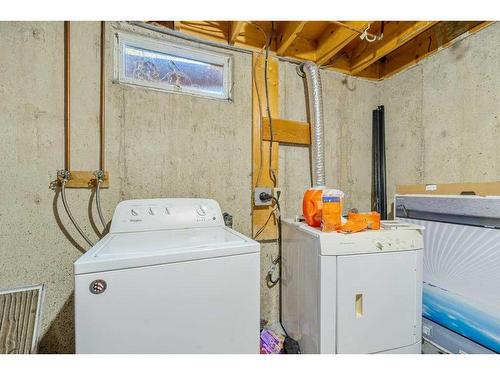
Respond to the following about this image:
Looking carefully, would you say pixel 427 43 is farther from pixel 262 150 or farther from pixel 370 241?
pixel 370 241

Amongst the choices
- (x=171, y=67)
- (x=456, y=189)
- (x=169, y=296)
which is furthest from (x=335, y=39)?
(x=169, y=296)

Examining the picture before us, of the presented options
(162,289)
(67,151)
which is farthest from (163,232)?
(67,151)

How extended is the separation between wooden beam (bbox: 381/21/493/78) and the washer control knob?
186 cm

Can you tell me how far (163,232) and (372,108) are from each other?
1949mm

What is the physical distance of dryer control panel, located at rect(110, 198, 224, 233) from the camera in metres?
1.11

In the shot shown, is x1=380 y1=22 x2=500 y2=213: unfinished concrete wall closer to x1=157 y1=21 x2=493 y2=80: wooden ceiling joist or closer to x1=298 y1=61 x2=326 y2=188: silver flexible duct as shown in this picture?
x1=157 y1=21 x2=493 y2=80: wooden ceiling joist

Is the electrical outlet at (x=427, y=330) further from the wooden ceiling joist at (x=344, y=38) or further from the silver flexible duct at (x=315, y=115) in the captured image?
the wooden ceiling joist at (x=344, y=38)

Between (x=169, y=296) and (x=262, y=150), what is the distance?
1093 millimetres

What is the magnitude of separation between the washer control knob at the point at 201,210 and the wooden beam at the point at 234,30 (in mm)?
1116

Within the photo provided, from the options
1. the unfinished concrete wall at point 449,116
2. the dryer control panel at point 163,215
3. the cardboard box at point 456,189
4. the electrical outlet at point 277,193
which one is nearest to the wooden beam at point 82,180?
the dryer control panel at point 163,215

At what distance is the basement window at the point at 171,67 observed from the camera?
4.17ft

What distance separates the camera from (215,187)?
1437 millimetres

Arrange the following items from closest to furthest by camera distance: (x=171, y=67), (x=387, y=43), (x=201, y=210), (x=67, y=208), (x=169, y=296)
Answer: (x=169, y=296) < (x=67, y=208) < (x=201, y=210) < (x=171, y=67) < (x=387, y=43)

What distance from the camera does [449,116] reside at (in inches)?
54.5
